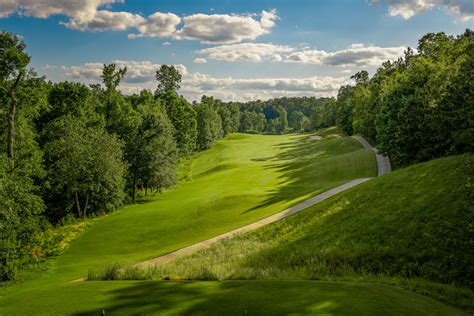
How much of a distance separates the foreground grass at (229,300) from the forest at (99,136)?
1354cm

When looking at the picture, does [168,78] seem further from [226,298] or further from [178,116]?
[226,298]

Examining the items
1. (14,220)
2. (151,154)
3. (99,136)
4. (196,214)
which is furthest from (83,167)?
(14,220)

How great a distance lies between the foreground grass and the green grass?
6.57 ft

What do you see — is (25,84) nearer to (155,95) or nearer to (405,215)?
(405,215)

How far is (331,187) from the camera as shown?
3753 cm

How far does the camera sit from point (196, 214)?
34.6m

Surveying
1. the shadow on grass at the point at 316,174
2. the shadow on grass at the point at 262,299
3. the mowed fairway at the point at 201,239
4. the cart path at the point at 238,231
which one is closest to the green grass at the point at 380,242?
the cart path at the point at 238,231

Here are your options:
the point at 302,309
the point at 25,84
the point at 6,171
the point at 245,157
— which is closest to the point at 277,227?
the point at 302,309

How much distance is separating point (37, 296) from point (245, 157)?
70101 mm

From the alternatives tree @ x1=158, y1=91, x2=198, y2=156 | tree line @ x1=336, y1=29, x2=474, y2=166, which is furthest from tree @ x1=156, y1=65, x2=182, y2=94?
tree line @ x1=336, y1=29, x2=474, y2=166

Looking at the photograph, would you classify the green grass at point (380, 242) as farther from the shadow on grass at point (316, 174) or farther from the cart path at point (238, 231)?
the shadow on grass at point (316, 174)

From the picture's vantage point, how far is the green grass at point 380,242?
1469 cm

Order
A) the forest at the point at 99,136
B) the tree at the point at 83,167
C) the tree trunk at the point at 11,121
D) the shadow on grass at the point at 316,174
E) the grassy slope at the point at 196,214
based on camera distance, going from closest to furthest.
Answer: the grassy slope at the point at 196,214, the forest at the point at 99,136, the tree trunk at the point at 11,121, the shadow on grass at the point at 316,174, the tree at the point at 83,167

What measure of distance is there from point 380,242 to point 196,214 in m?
19.6
